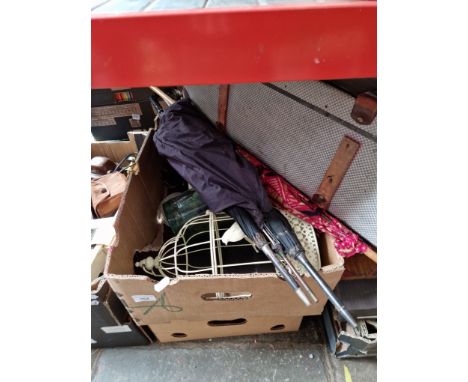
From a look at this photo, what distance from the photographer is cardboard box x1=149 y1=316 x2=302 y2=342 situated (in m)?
0.96

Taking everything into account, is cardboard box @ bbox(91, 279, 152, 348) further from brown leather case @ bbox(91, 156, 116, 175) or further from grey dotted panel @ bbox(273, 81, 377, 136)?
grey dotted panel @ bbox(273, 81, 377, 136)

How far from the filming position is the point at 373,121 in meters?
0.60

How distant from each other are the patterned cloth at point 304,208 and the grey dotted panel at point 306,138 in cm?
2

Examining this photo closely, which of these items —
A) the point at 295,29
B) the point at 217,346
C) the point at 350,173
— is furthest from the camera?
the point at 217,346

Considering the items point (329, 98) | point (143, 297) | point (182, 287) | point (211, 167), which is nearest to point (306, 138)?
point (329, 98)

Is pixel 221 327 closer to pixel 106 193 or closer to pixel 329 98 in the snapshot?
pixel 106 193

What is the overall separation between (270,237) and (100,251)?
559 mm

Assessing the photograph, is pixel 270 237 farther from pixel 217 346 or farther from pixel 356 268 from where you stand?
pixel 217 346

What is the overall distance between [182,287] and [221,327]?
→ 14.4 inches

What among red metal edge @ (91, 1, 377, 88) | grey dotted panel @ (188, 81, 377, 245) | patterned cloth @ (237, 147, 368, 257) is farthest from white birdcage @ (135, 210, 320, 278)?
red metal edge @ (91, 1, 377, 88)

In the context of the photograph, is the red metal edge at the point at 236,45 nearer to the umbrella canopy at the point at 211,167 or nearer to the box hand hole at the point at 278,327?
the umbrella canopy at the point at 211,167

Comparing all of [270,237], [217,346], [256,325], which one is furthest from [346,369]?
[270,237]

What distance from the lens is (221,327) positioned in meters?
1.00

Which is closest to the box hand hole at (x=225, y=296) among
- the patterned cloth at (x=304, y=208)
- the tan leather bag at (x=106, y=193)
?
the patterned cloth at (x=304, y=208)
